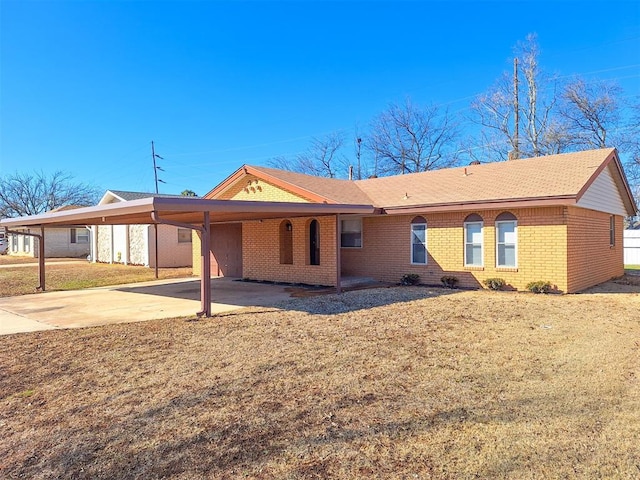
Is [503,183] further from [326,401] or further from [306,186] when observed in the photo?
[326,401]

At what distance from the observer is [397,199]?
14.9 m

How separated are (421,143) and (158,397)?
113 feet

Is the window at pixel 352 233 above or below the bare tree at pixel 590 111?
below

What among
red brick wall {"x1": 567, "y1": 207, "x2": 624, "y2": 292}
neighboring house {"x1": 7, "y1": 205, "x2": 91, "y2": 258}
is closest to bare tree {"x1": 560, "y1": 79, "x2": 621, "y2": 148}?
red brick wall {"x1": 567, "y1": 207, "x2": 624, "y2": 292}

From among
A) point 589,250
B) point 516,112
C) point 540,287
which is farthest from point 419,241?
point 516,112

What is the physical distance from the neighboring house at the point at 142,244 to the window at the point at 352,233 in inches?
→ 451

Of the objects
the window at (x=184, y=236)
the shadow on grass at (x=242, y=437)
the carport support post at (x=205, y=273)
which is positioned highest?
the window at (x=184, y=236)

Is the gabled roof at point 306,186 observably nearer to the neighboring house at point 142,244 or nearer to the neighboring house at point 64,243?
the neighboring house at point 142,244

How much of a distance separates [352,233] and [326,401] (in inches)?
471

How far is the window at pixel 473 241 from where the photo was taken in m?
12.9

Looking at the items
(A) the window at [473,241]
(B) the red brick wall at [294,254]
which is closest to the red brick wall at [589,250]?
(A) the window at [473,241]

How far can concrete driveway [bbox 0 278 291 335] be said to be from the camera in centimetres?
905

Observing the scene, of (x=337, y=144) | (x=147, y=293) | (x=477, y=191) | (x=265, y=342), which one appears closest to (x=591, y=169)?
(x=477, y=191)

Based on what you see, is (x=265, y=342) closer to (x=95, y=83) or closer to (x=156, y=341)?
(x=156, y=341)
